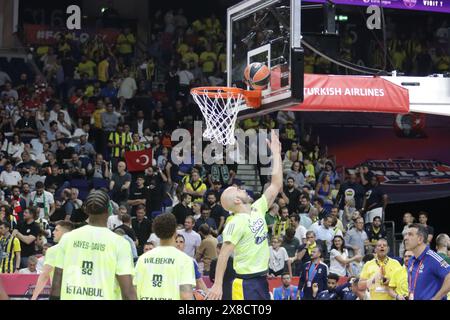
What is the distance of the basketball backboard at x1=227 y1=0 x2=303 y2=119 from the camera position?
14.2 m

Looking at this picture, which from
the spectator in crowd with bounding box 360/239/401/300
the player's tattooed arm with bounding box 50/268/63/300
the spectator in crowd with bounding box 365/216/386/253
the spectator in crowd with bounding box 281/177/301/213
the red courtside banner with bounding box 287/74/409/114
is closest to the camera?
the player's tattooed arm with bounding box 50/268/63/300

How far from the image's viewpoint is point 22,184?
21781 millimetres

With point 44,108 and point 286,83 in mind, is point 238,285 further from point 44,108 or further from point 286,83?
point 44,108

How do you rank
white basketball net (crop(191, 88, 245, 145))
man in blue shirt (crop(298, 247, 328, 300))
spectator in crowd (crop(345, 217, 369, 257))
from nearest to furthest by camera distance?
1. white basketball net (crop(191, 88, 245, 145))
2. man in blue shirt (crop(298, 247, 328, 300))
3. spectator in crowd (crop(345, 217, 369, 257))

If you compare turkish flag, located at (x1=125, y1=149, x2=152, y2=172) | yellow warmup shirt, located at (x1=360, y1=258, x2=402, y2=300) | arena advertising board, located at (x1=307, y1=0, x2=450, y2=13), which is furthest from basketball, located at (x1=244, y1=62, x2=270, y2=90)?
turkish flag, located at (x1=125, y1=149, x2=152, y2=172)

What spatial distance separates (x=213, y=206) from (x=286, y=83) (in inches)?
306

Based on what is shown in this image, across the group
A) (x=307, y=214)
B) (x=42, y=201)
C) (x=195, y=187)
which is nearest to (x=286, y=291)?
(x=307, y=214)

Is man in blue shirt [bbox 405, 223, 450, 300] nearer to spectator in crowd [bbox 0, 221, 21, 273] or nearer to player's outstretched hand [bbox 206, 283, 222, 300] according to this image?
player's outstretched hand [bbox 206, 283, 222, 300]

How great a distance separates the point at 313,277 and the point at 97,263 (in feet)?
31.7

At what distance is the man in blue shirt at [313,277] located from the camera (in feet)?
59.1

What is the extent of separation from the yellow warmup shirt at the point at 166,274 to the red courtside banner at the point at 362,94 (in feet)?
34.6

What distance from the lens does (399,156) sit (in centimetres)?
2889

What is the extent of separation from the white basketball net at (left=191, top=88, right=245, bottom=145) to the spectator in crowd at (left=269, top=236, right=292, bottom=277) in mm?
4592

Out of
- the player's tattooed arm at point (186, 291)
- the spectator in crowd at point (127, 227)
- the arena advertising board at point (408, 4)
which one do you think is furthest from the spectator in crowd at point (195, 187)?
the player's tattooed arm at point (186, 291)
